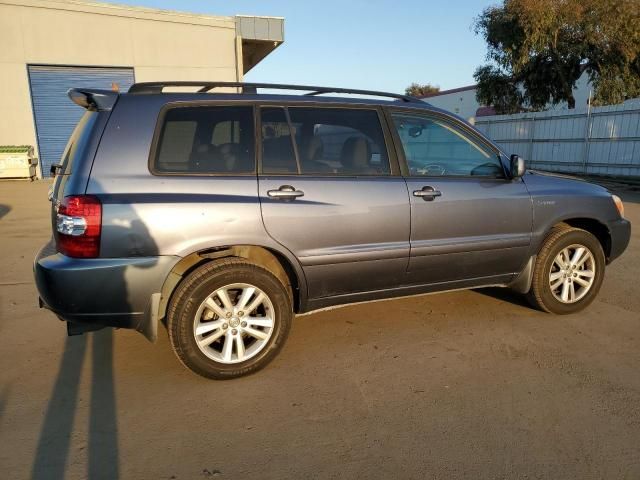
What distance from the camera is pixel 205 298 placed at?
3.03 m

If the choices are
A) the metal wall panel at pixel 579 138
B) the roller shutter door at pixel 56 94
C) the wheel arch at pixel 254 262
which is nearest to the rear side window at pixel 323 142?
the wheel arch at pixel 254 262

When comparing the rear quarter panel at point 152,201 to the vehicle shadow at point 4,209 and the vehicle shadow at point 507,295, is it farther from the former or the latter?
the vehicle shadow at point 4,209

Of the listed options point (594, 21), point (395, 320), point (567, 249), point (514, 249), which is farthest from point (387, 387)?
point (594, 21)

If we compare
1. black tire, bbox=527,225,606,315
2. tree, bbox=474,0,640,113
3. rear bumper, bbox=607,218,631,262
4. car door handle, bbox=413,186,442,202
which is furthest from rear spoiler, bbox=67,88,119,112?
tree, bbox=474,0,640,113

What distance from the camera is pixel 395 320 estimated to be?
13.4ft

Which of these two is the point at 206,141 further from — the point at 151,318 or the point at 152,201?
the point at 151,318

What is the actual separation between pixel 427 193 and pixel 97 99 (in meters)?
2.31

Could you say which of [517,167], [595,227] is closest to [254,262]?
[517,167]

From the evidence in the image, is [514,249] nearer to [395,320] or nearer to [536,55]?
[395,320]

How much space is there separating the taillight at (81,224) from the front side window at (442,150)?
7.29ft

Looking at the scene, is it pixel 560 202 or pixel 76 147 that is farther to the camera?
pixel 560 202

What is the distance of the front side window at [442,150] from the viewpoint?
12.2 feet

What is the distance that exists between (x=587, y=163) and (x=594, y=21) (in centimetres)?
740

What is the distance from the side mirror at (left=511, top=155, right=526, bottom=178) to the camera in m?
3.72
